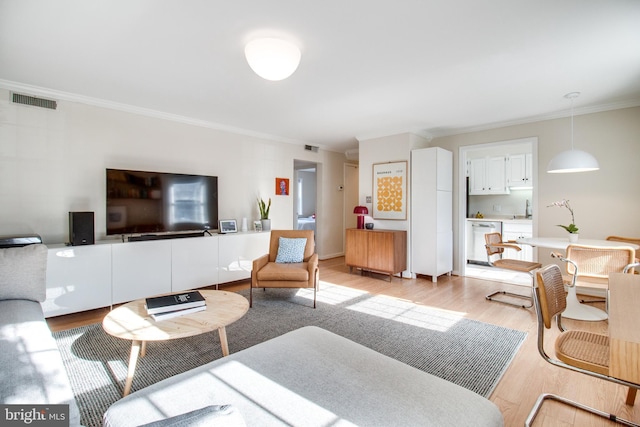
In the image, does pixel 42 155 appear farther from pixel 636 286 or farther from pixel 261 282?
pixel 636 286

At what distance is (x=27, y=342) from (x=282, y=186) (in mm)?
4181

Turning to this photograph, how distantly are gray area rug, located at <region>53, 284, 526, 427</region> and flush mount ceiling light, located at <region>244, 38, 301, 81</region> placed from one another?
2.20 m

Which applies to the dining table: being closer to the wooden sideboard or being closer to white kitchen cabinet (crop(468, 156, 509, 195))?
the wooden sideboard

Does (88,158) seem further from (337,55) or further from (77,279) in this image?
(337,55)

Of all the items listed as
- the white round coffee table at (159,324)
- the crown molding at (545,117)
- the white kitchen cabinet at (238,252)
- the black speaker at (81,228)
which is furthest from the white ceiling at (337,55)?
the white round coffee table at (159,324)

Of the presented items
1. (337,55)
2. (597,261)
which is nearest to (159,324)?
(337,55)

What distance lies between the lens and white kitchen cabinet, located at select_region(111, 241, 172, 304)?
11.0 ft

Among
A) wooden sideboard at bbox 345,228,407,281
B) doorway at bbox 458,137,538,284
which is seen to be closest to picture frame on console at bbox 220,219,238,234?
wooden sideboard at bbox 345,228,407,281

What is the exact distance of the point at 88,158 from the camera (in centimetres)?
354

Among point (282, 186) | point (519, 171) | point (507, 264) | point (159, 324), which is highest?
point (519, 171)

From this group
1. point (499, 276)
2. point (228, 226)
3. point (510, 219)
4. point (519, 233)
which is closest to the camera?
point (228, 226)

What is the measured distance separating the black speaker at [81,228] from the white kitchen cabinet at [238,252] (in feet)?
4.72

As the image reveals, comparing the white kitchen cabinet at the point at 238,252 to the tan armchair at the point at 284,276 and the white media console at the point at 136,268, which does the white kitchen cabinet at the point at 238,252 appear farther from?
the tan armchair at the point at 284,276

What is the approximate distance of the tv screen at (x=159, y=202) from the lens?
3521mm
